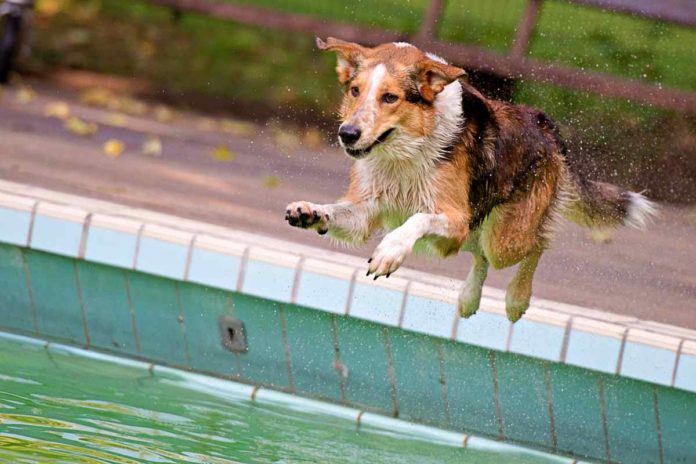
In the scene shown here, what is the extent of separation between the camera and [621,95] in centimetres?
852

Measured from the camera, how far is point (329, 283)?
6195 millimetres

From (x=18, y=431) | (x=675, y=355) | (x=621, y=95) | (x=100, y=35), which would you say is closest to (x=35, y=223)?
(x=18, y=431)

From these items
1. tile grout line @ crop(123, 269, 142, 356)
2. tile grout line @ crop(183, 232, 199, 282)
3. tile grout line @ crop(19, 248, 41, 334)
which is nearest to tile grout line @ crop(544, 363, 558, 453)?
tile grout line @ crop(183, 232, 199, 282)

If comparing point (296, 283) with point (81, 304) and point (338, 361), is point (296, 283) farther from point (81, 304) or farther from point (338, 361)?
point (81, 304)

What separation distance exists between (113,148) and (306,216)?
514cm

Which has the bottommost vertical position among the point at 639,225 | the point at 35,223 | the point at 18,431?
the point at 18,431

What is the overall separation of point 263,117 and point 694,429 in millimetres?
6547

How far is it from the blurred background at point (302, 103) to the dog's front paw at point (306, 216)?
1560mm

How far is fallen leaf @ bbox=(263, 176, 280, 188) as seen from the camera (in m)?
8.74

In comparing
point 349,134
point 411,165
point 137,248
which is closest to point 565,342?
point 411,165

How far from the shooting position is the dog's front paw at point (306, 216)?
4238 mm

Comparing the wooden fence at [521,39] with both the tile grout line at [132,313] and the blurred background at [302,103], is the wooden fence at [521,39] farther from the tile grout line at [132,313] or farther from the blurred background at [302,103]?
the tile grout line at [132,313]

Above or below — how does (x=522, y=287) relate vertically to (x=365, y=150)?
below

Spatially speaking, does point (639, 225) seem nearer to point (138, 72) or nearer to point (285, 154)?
point (285, 154)
